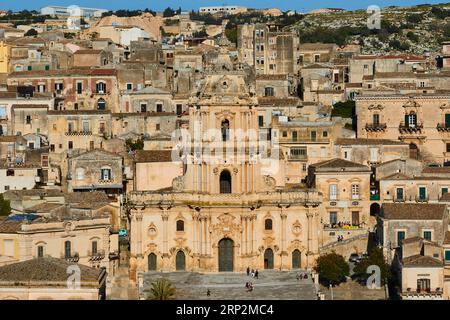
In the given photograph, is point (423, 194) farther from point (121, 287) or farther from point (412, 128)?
point (121, 287)

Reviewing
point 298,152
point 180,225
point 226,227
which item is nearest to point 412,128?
point 298,152

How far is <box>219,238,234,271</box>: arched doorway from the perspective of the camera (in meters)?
40.2

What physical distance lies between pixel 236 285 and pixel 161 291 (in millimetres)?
4437

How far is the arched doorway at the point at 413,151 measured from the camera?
1986 inches

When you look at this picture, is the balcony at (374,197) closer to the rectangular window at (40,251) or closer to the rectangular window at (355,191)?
the rectangular window at (355,191)

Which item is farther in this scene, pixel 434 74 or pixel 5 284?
pixel 434 74

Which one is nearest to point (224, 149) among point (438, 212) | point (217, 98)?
point (217, 98)

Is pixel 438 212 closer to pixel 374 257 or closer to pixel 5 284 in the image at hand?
pixel 374 257

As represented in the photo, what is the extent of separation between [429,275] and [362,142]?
15314 mm

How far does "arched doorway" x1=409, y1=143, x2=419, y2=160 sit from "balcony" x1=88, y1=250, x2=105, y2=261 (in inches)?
679

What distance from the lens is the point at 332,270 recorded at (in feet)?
123

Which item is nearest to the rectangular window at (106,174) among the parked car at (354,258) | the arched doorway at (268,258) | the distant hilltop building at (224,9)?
the arched doorway at (268,258)
